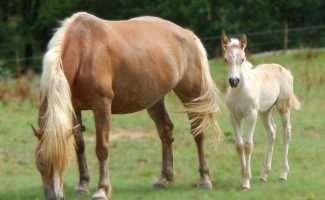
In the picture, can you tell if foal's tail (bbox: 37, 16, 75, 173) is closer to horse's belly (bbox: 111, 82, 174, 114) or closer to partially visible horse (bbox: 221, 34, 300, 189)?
horse's belly (bbox: 111, 82, 174, 114)

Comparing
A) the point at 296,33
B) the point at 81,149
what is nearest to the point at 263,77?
the point at 81,149

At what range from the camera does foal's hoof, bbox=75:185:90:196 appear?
866cm

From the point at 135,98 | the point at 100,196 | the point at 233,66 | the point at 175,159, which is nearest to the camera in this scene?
the point at 100,196

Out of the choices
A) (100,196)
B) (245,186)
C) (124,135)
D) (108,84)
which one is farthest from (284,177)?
(124,135)

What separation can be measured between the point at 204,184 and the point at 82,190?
143 centimetres

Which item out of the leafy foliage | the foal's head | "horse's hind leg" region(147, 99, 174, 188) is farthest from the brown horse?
the leafy foliage

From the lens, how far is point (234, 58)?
27.2 feet

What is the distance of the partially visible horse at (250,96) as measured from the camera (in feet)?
27.4

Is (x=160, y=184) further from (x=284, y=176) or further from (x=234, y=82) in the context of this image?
(x=234, y=82)

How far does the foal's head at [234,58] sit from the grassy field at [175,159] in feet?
4.03

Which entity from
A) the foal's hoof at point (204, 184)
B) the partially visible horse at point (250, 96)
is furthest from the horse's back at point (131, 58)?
the foal's hoof at point (204, 184)

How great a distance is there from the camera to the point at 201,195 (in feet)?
28.2

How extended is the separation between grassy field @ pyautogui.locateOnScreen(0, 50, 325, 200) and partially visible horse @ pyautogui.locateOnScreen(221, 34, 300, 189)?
1.34 ft

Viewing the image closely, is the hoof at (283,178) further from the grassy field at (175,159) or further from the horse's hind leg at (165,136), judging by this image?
the horse's hind leg at (165,136)
